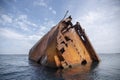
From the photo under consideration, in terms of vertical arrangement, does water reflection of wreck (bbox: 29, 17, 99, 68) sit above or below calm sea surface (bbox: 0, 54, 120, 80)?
above

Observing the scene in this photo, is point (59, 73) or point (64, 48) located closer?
point (59, 73)

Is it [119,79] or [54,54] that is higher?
[54,54]

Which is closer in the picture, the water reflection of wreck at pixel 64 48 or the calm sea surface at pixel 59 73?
the calm sea surface at pixel 59 73

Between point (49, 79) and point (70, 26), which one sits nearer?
point (49, 79)

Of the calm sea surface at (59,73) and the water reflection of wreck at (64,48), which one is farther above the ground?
the water reflection of wreck at (64,48)

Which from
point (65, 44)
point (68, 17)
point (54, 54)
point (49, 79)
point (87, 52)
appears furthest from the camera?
point (87, 52)

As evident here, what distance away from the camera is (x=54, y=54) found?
8320 millimetres

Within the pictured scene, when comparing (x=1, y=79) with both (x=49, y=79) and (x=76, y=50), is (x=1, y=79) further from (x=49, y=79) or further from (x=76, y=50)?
(x=76, y=50)

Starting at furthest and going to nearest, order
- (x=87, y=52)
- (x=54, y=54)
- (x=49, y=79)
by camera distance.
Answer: (x=87, y=52) → (x=54, y=54) → (x=49, y=79)

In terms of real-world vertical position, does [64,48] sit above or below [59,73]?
above

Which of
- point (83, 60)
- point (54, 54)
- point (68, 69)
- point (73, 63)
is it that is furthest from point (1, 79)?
point (83, 60)

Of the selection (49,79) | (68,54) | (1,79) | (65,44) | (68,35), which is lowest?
(49,79)

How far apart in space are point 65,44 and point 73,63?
156 cm

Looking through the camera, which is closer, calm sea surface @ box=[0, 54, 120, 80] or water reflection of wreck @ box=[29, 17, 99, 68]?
calm sea surface @ box=[0, 54, 120, 80]
